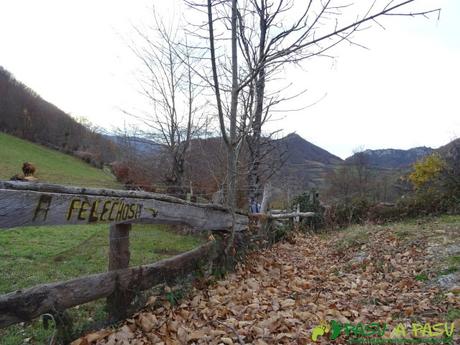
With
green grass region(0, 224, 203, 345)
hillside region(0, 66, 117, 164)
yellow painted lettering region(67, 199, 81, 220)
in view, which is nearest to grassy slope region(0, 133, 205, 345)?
green grass region(0, 224, 203, 345)

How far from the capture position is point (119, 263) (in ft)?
11.6

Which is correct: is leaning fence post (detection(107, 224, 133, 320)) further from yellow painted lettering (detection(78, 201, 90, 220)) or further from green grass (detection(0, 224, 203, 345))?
yellow painted lettering (detection(78, 201, 90, 220))

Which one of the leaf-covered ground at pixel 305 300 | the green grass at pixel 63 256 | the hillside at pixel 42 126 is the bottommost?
the green grass at pixel 63 256

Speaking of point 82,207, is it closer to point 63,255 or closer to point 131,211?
point 131,211

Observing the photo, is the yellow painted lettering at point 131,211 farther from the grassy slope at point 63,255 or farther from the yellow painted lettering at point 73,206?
the grassy slope at point 63,255

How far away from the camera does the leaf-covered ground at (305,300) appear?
3.08 meters

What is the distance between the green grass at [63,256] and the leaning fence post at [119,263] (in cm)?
26

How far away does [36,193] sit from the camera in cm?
256

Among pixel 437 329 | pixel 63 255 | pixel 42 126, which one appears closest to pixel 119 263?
pixel 437 329

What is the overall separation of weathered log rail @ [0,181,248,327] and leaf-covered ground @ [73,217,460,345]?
33 cm

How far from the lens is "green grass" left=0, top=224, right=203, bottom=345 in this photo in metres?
3.86

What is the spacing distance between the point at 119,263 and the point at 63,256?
4939 mm

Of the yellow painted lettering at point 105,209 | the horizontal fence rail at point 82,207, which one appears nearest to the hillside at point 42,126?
the horizontal fence rail at point 82,207

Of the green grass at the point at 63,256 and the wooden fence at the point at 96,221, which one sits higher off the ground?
the wooden fence at the point at 96,221
